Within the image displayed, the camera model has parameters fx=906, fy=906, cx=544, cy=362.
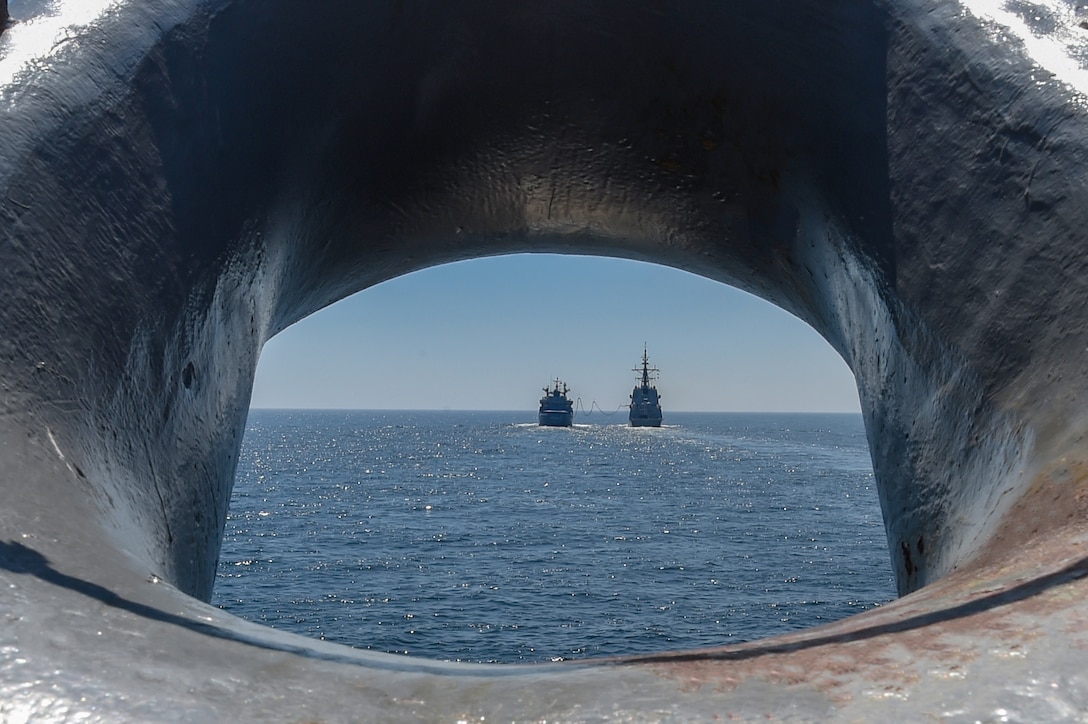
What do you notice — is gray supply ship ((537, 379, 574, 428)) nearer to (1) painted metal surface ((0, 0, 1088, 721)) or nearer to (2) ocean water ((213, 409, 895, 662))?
(2) ocean water ((213, 409, 895, 662))

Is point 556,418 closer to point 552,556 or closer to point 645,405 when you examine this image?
point 645,405

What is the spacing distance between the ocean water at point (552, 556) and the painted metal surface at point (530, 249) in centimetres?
2361

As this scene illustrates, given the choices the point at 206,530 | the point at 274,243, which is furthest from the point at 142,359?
the point at 274,243

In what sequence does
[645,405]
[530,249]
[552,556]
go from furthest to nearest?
1. [645,405]
2. [552,556]
3. [530,249]

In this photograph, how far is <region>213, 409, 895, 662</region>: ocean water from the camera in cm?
3253

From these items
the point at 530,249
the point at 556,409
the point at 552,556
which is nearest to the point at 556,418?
the point at 556,409

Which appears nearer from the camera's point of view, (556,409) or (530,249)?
(530,249)

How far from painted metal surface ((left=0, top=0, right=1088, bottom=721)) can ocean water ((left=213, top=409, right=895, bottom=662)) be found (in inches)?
929

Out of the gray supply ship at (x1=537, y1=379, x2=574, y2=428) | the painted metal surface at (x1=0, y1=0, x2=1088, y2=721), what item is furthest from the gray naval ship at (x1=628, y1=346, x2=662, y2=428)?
the painted metal surface at (x1=0, y1=0, x2=1088, y2=721)

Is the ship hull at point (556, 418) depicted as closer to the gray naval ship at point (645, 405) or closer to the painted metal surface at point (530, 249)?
the gray naval ship at point (645, 405)

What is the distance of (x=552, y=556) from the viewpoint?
46.6 m

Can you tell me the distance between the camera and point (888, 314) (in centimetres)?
455

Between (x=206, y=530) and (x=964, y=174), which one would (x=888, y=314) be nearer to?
(x=964, y=174)

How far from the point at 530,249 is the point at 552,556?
41.0m
